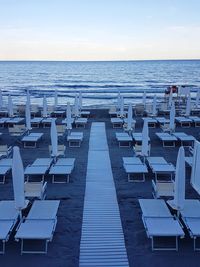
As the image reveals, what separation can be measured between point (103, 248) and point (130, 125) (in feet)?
31.6

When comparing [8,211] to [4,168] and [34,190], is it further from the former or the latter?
[4,168]

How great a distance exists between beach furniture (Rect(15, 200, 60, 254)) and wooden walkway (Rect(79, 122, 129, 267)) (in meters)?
0.67

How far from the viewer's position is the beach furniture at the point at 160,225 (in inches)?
256

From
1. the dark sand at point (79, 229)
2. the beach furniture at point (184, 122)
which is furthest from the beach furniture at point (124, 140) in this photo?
the beach furniture at point (184, 122)

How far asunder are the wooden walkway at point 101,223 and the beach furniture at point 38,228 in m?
0.67

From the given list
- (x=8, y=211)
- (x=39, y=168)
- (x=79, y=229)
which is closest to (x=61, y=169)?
(x=39, y=168)

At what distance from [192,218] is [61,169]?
181 inches

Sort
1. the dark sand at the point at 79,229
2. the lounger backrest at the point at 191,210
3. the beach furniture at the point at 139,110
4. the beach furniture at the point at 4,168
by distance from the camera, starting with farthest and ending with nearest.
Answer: the beach furniture at the point at 139,110 < the beach furniture at the point at 4,168 < the lounger backrest at the point at 191,210 < the dark sand at the point at 79,229

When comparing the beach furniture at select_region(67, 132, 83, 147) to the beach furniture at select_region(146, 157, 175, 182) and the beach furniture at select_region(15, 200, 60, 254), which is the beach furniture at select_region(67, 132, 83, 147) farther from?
the beach furniture at select_region(15, 200, 60, 254)

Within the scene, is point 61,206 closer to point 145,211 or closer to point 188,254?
point 145,211

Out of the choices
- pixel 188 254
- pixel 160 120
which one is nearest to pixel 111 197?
pixel 188 254

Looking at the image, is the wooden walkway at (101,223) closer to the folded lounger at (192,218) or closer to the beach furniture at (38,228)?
the beach furniture at (38,228)

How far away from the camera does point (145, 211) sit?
739cm

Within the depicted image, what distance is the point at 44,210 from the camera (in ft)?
24.5
